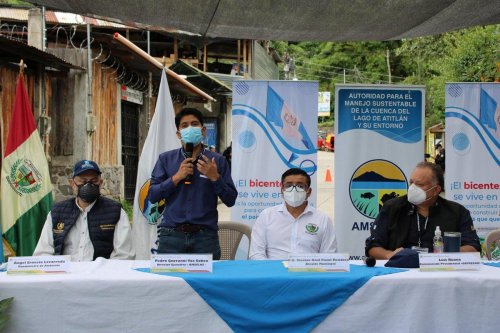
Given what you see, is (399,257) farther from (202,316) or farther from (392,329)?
(202,316)

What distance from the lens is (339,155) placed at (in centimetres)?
623

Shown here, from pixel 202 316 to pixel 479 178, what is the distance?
434 centimetres

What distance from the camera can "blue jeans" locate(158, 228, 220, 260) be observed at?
4.14m

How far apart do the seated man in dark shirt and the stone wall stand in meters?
7.06

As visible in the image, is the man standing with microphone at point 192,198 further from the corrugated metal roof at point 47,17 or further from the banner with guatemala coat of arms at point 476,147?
the corrugated metal roof at point 47,17

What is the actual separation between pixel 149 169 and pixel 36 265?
257cm

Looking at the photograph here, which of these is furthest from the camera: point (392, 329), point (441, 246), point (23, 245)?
point (23, 245)

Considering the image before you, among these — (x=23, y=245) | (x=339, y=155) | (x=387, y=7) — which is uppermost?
(x=387, y=7)

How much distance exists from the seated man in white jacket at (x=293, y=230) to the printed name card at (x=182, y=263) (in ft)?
3.58

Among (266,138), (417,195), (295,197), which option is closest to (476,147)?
(266,138)

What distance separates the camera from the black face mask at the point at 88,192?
413 centimetres

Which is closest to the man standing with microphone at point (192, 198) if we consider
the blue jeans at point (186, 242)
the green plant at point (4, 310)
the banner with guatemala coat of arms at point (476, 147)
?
the blue jeans at point (186, 242)

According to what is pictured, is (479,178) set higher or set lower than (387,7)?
lower

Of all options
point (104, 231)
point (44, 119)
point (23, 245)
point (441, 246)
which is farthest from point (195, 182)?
point (44, 119)
